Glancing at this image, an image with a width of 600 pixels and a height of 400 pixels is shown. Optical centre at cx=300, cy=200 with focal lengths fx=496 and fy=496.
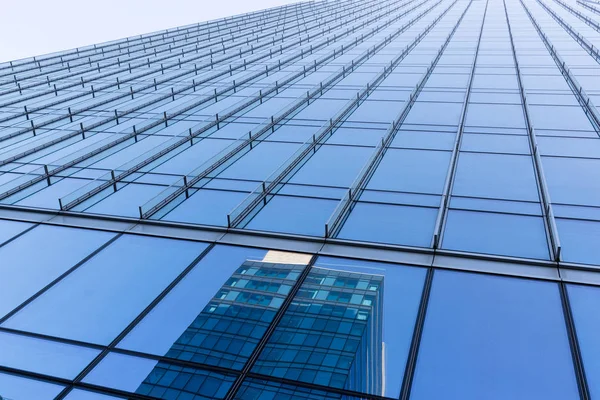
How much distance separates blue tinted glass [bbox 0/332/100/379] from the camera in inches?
315

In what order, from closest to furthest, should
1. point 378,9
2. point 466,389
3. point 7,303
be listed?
point 466,389 → point 7,303 → point 378,9

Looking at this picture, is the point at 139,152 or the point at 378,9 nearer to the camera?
the point at 139,152

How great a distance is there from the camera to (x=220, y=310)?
9.38m

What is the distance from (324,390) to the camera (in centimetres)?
736

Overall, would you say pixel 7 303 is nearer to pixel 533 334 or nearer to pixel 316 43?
pixel 533 334

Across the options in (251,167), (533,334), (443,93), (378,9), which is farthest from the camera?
(378,9)

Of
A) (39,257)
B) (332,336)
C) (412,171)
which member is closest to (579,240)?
(412,171)

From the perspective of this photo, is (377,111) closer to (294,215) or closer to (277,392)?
(294,215)

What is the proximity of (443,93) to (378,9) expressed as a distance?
5323 centimetres

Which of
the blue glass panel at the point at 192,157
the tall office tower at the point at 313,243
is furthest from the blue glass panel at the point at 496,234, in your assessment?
the blue glass panel at the point at 192,157

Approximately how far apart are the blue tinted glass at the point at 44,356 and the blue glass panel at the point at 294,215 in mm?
5054

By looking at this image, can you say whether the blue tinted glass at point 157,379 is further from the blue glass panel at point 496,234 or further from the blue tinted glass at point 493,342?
the blue glass panel at point 496,234

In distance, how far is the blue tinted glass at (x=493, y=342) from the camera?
23.8ft

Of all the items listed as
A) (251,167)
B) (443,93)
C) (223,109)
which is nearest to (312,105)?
(223,109)
